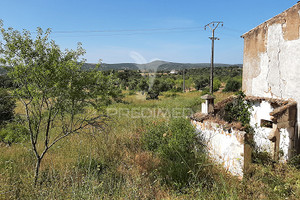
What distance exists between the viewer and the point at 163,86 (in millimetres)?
35594

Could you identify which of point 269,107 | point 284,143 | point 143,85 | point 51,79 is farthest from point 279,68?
point 143,85

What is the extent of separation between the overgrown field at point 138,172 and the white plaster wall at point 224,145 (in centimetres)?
24

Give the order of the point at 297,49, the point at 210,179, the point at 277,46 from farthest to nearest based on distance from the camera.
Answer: the point at 277,46 → the point at 297,49 → the point at 210,179

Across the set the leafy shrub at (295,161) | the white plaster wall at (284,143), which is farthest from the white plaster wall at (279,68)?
the leafy shrub at (295,161)

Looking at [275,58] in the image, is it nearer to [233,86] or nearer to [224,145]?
[224,145]

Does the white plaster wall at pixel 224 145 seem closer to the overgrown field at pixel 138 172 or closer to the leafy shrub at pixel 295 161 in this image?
the overgrown field at pixel 138 172

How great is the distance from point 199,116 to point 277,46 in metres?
3.23

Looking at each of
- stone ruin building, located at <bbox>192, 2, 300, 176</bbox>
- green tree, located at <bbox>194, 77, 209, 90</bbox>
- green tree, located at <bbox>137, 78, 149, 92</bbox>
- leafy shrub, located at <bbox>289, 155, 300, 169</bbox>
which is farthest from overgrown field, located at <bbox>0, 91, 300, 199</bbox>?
green tree, located at <bbox>194, 77, 209, 90</bbox>

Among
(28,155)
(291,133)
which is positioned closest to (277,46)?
(291,133)

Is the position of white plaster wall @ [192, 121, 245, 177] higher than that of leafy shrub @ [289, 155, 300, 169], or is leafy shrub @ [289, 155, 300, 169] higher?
white plaster wall @ [192, 121, 245, 177]

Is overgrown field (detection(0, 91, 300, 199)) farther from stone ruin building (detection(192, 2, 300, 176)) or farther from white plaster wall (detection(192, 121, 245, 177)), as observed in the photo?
stone ruin building (detection(192, 2, 300, 176))

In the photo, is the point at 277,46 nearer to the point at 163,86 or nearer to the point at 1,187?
the point at 1,187

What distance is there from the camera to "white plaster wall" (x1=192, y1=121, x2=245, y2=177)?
4.66 metres

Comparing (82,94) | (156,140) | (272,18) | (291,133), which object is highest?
(272,18)
